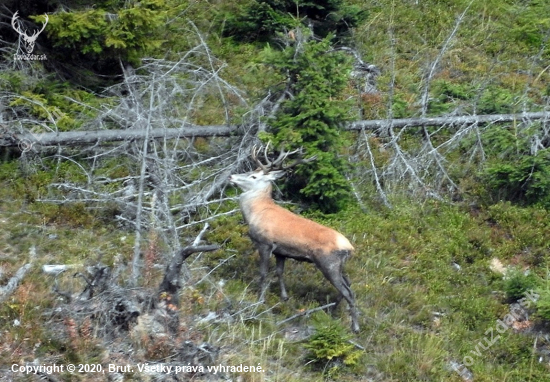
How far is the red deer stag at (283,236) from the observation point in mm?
9805

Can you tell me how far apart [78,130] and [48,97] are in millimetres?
889

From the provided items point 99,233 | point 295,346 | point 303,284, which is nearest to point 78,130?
point 99,233

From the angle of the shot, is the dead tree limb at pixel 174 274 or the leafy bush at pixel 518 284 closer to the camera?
the dead tree limb at pixel 174 274

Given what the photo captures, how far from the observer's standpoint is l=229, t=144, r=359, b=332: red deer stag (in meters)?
9.80

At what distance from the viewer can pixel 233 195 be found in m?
12.2

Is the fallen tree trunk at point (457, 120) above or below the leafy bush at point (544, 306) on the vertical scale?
above

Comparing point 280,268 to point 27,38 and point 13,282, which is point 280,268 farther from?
point 27,38

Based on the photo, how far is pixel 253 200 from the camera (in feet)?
35.1

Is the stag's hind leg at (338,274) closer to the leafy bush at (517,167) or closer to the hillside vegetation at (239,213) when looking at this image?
the hillside vegetation at (239,213)

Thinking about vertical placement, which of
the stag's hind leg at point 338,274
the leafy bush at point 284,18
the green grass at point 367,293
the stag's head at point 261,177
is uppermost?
the leafy bush at point 284,18


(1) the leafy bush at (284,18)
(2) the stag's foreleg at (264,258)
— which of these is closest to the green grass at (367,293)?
(2) the stag's foreleg at (264,258)

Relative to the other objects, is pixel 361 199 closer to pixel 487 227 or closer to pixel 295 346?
pixel 487 227

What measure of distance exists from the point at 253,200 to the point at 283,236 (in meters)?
0.81

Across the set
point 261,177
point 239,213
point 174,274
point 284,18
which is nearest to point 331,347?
point 174,274
